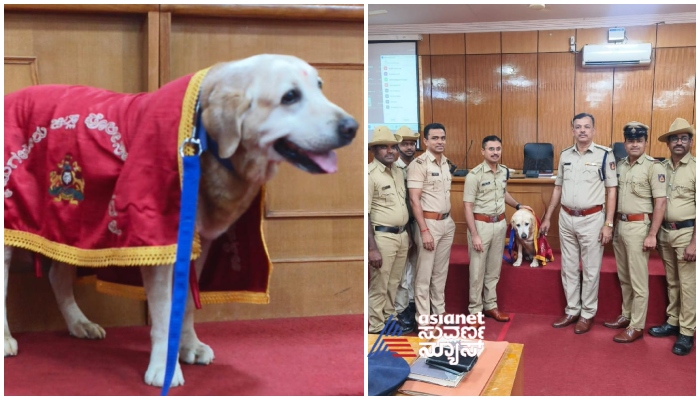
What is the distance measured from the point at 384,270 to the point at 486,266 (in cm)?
70

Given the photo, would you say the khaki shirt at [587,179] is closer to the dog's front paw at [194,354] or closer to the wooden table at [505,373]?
the wooden table at [505,373]

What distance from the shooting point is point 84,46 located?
2.00m

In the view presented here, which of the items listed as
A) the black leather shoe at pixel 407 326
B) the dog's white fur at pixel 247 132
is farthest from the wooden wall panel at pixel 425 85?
the dog's white fur at pixel 247 132

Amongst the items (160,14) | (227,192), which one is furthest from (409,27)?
(227,192)

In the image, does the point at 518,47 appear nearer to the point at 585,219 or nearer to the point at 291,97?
the point at 585,219

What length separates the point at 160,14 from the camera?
198 centimetres

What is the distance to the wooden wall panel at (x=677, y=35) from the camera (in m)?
5.57

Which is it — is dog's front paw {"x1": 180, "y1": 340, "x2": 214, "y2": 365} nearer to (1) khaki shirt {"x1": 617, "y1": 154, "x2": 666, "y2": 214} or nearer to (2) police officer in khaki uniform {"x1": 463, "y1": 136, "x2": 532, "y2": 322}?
(2) police officer in khaki uniform {"x1": 463, "y1": 136, "x2": 532, "y2": 322}

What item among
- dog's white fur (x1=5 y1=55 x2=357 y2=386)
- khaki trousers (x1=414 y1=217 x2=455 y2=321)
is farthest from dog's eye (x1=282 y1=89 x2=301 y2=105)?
khaki trousers (x1=414 y1=217 x2=455 y2=321)

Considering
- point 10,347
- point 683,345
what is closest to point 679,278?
point 683,345

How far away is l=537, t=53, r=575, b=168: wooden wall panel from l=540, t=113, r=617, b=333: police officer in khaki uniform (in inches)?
97.0

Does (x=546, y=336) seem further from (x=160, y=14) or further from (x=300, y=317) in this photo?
(x=160, y=14)

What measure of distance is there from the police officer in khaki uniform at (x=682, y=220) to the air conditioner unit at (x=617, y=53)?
2565 mm

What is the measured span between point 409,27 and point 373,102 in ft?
6.40
